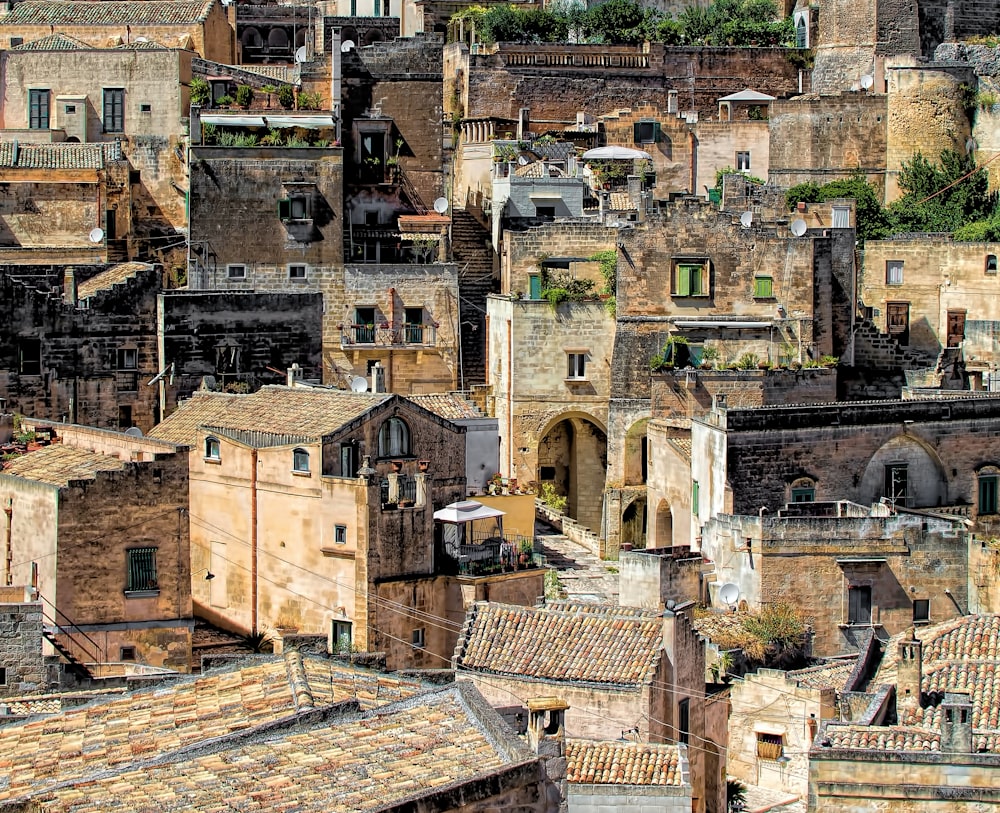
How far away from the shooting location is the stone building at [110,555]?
36281mm

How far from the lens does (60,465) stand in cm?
3884

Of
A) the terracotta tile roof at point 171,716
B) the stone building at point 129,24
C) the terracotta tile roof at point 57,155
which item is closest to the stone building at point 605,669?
the terracotta tile roof at point 171,716

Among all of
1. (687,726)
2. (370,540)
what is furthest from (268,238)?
(687,726)

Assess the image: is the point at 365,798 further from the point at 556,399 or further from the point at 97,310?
the point at 556,399

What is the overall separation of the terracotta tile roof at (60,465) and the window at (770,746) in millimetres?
11697

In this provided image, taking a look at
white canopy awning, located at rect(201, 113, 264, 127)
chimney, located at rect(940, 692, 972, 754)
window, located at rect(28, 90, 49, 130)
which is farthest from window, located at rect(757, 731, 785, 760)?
window, located at rect(28, 90, 49, 130)

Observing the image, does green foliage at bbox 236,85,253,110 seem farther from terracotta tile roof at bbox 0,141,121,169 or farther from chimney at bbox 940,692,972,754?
chimney at bbox 940,692,972,754

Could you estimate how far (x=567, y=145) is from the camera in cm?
6297

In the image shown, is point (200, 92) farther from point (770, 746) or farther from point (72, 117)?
point (770, 746)

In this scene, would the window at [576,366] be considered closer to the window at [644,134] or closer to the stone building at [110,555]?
the window at [644,134]

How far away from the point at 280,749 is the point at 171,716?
14.2 feet

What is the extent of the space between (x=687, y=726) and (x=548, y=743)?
9917mm

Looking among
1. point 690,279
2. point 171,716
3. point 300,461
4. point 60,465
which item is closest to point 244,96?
point 690,279

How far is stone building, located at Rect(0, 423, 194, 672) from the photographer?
119 ft
